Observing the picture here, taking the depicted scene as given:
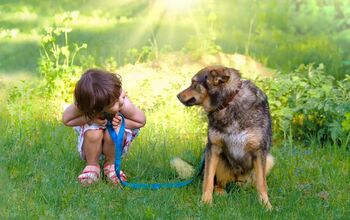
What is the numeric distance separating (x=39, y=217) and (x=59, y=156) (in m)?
1.28

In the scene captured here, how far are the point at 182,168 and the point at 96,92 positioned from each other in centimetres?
107

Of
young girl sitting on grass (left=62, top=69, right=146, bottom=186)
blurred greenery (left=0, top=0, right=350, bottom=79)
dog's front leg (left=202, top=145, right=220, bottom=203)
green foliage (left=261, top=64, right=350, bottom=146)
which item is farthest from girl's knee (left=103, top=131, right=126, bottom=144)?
blurred greenery (left=0, top=0, right=350, bottom=79)

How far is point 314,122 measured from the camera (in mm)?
6641

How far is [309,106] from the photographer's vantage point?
6469mm

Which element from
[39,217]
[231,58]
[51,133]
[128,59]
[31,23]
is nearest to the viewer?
[39,217]

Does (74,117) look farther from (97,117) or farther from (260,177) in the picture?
(260,177)

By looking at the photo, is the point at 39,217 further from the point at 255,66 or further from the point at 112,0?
the point at 112,0

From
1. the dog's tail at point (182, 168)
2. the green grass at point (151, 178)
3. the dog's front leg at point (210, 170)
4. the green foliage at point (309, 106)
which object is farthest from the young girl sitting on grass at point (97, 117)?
Result: the green foliage at point (309, 106)

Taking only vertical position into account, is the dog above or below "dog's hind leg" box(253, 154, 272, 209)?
above

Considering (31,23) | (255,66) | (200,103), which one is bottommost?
(31,23)

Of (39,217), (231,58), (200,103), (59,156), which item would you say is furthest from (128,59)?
(39,217)

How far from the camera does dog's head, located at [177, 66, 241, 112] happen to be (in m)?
4.89

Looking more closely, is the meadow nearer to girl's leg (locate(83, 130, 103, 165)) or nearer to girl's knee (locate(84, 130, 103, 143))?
girl's leg (locate(83, 130, 103, 165))

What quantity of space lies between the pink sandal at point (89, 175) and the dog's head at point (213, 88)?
36.6 inches
